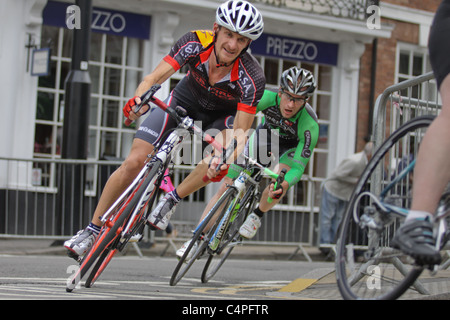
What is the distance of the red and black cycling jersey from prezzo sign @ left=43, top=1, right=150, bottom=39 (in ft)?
30.3

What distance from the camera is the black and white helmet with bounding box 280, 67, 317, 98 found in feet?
25.1

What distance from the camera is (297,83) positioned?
764 cm

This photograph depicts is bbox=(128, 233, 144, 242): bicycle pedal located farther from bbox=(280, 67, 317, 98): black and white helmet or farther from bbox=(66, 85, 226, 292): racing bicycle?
bbox=(280, 67, 317, 98): black and white helmet

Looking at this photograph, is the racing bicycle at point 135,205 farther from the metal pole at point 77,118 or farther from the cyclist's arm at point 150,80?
the metal pole at point 77,118

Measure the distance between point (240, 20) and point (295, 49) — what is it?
43.5 feet

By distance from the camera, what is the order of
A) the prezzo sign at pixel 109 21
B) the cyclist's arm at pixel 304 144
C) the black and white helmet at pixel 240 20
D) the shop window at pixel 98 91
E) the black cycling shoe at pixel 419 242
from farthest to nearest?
the shop window at pixel 98 91 < the prezzo sign at pixel 109 21 < the cyclist's arm at pixel 304 144 < the black and white helmet at pixel 240 20 < the black cycling shoe at pixel 419 242

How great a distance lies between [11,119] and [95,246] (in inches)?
416

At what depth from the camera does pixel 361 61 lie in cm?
2069

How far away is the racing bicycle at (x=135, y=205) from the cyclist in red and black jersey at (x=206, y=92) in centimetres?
17

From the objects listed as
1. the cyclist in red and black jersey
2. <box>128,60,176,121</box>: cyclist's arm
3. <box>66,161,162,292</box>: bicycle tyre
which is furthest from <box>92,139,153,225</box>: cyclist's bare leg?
<box>128,60,176,121</box>: cyclist's arm

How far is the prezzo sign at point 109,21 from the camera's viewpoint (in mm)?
16266

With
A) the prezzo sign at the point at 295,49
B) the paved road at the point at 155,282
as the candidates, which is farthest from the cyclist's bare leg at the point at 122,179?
the prezzo sign at the point at 295,49

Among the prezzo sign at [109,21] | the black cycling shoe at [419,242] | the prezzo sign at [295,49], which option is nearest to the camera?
the black cycling shoe at [419,242]

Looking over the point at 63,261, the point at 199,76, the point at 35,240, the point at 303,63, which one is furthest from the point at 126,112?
the point at 303,63
